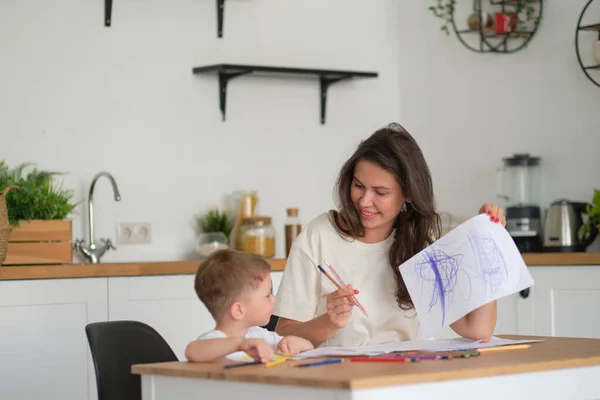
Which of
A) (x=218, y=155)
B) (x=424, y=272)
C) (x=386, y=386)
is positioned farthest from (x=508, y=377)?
(x=218, y=155)

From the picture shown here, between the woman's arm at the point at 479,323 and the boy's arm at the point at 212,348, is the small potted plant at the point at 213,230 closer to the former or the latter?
the woman's arm at the point at 479,323

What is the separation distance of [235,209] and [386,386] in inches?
101

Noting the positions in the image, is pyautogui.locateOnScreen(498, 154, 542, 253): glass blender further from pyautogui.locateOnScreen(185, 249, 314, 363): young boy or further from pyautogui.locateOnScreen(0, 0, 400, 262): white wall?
pyautogui.locateOnScreen(185, 249, 314, 363): young boy

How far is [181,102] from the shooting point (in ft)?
12.6

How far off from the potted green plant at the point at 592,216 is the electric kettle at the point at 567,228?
0.02 metres

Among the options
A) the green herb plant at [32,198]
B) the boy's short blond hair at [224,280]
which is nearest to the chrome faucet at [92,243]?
the green herb plant at [32,198]

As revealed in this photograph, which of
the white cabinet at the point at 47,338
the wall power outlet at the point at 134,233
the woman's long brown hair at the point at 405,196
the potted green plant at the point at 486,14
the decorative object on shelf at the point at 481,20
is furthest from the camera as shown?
the decorative object on shelf at the point at 481,20

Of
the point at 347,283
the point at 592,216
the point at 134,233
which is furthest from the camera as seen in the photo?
the point at 134,233

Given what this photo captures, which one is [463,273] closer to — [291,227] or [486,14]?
[291,227]

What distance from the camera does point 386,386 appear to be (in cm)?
133

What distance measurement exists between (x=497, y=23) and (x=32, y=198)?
1969 mm

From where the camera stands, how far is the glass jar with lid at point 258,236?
3713 mm

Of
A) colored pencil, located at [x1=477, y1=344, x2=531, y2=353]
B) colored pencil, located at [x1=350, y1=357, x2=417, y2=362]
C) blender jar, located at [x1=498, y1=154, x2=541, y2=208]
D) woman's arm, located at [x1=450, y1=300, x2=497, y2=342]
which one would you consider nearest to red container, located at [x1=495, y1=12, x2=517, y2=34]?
blender jar, located at [x1=498, y1=154, x2=541, y2=208]

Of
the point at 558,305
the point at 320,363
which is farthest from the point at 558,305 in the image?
the point at 320,363
